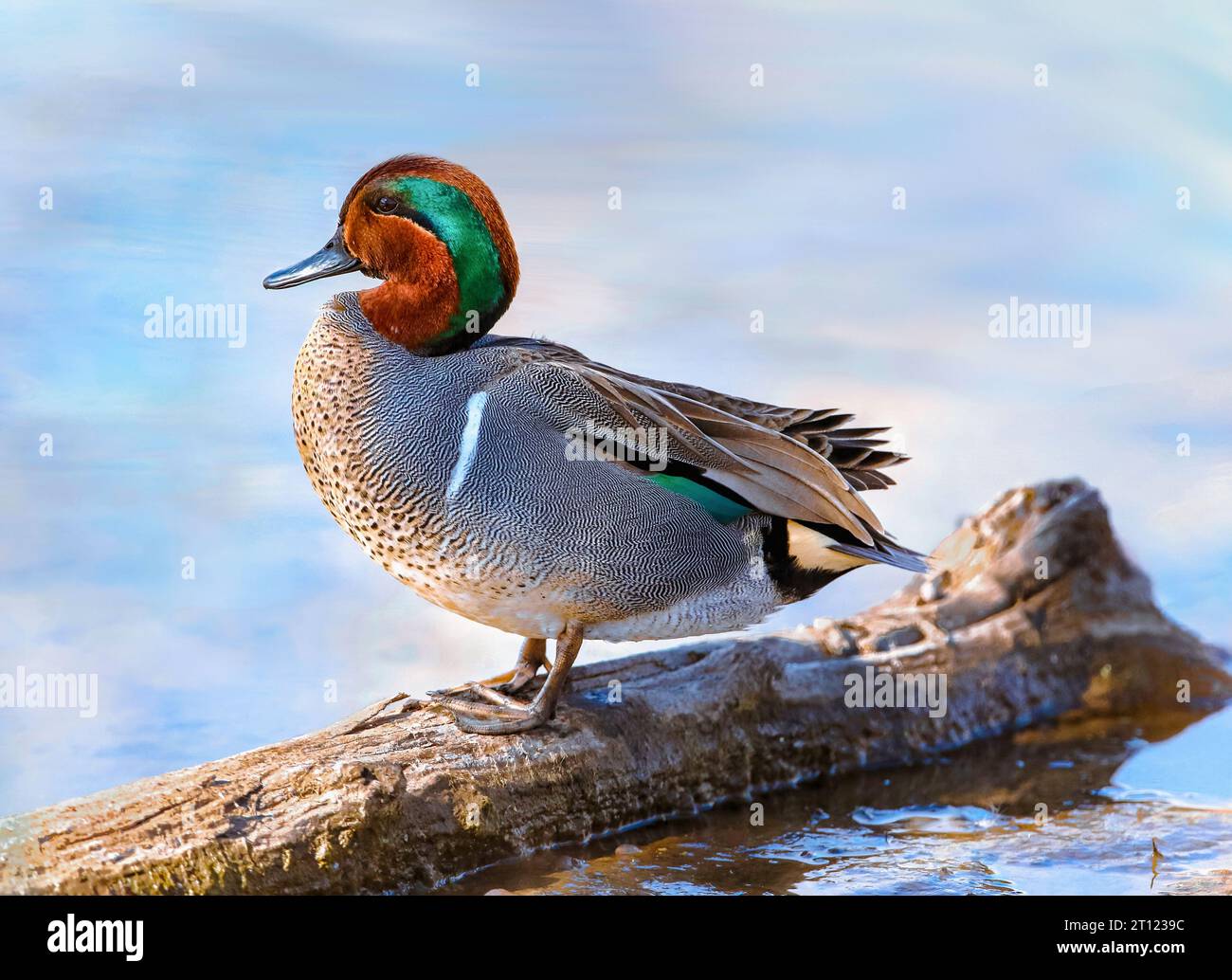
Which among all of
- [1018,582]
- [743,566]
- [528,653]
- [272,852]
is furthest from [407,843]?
[1018,582]

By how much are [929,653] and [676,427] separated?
1.71 m

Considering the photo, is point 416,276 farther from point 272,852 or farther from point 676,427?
point 272,852

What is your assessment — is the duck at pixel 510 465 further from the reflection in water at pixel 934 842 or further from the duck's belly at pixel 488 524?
the reflection in water at pixel 934 842

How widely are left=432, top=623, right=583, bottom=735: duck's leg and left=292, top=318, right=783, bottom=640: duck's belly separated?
7 cm

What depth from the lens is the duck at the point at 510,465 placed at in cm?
354

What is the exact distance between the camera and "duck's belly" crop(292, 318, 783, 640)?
3.52m

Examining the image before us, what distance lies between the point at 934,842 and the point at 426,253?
2.20 m

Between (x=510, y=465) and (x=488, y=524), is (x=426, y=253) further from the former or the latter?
(x=488, y=524)

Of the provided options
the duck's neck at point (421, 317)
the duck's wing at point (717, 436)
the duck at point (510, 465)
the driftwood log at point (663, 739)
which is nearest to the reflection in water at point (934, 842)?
the driftwood log at point (663, 739)

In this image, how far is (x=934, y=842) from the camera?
3.99 m

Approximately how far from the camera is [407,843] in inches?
137

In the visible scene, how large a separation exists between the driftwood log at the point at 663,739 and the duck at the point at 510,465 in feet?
0.81

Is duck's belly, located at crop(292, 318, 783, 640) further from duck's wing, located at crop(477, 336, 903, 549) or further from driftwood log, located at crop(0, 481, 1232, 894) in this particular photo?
driftwood log, located at crop(0, 481, 1232, 894)

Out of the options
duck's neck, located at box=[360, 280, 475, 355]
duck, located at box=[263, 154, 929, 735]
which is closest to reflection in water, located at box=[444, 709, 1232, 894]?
duck, located at box=[263, 154, 929, 735]
